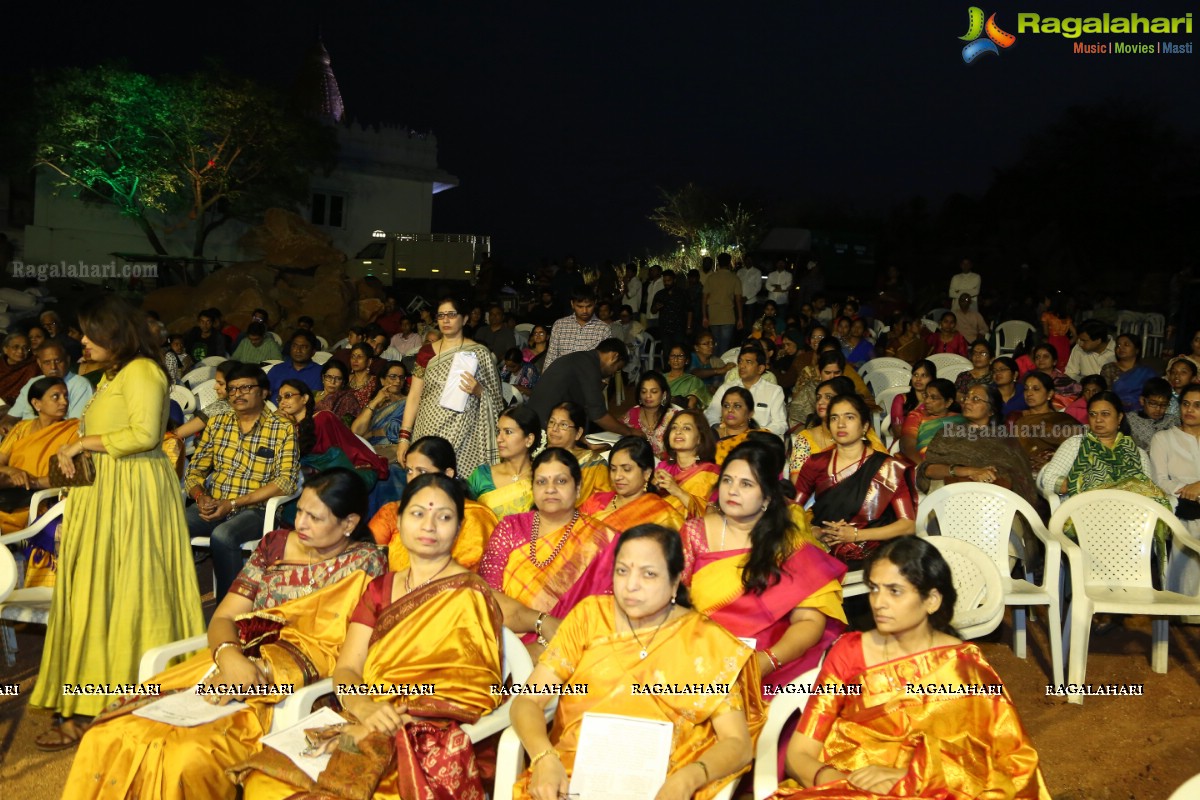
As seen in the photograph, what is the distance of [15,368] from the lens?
25.8 ft

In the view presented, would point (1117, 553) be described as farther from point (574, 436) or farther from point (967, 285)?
point (967, 285)

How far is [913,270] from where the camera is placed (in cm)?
3016

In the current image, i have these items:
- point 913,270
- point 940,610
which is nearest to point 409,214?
point 913,270

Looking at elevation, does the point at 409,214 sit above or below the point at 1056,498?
above

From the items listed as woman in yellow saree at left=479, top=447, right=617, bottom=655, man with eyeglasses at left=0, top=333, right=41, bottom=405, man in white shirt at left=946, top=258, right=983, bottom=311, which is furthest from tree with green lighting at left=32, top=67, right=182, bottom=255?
woman in yellow saree at left=479, top=447, right=617, bottom=655

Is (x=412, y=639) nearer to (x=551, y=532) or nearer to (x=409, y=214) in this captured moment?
(x=551, y=532)

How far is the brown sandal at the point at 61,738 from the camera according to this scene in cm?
373

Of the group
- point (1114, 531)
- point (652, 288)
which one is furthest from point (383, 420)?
point (652, 288)

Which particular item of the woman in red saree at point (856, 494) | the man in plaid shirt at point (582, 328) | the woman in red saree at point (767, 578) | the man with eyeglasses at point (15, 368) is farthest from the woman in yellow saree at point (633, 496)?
the man with eyeglasses at point (15, 368)

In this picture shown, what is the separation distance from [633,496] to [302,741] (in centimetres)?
180

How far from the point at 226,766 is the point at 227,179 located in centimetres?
2370

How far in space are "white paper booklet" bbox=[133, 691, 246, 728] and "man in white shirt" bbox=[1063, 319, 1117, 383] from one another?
24.9 feet

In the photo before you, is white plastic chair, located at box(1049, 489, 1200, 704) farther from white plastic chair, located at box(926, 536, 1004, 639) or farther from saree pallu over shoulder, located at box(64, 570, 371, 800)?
saree pallu over shoulder, located at box(64, 570, 371, 800)

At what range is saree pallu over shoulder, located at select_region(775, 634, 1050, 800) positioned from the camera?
2523mm
